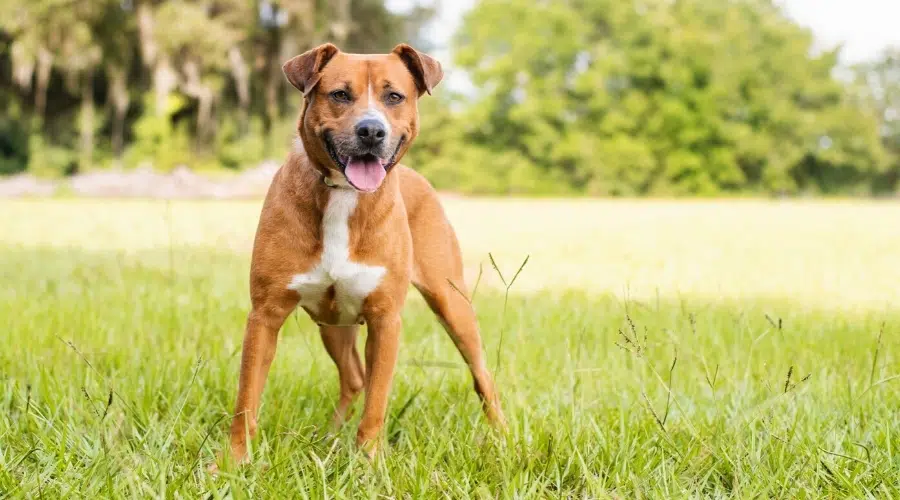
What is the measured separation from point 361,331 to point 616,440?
2.51m

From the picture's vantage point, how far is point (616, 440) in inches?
106

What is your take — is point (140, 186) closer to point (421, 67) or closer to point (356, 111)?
point (421, 67)

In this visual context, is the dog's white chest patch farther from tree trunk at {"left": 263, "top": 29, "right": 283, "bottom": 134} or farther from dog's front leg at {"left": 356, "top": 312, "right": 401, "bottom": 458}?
tree trunk at {"left": 263, "top": 29, "right": 283, "bottom": 134}

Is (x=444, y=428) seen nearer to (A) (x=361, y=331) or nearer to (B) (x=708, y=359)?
(B) (x=708, y=359)

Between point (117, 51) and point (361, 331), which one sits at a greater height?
point (117, 51)

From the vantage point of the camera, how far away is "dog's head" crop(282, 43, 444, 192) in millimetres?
2713

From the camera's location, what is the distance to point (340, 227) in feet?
9.09

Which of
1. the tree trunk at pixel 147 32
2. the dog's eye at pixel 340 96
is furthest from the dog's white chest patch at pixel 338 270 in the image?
the tree trunk at pixel 147 32

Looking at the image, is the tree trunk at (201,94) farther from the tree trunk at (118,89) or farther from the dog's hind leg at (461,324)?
the dog's hind leg at (461,324)

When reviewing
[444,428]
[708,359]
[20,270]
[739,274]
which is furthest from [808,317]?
[20,270]

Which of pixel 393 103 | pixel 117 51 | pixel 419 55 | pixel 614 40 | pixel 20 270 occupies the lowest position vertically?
pixel 20 270

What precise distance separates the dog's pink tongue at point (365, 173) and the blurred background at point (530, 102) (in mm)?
28530

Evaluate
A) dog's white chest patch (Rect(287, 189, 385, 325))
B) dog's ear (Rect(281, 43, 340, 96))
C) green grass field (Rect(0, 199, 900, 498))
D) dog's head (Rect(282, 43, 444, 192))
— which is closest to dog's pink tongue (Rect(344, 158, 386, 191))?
dog's head (Rect(282, 43, 444, 192))

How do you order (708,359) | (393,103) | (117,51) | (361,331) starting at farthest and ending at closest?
(117,51), (361,331), (708,359), (393,103)
